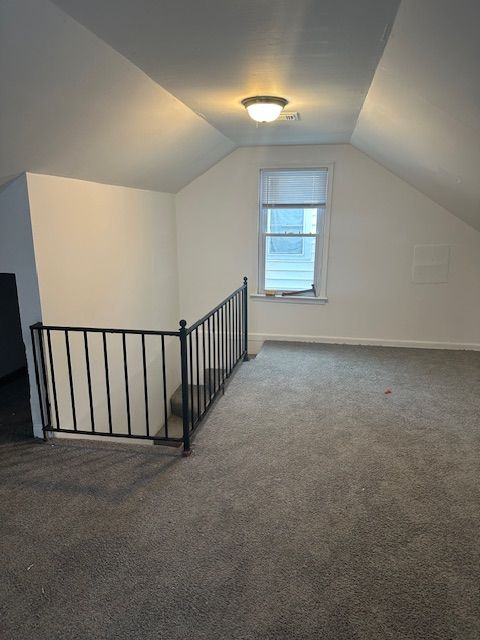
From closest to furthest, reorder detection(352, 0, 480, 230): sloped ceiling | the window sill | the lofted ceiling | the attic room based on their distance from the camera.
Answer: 1. detection(352, 0, 480, 230): sloped ceiling
2. the lofted ceiling
3. the attic room
4. the window sill

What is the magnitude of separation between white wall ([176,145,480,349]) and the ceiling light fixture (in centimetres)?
192

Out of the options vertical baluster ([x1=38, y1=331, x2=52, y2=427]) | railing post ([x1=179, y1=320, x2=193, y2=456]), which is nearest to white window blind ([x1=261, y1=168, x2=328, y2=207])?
railing post ([x1=179, y1=320, x2=193, y2=456])

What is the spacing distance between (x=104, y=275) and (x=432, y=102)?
8.39ft

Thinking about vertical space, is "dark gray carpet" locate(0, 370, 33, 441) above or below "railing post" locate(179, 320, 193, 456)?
below

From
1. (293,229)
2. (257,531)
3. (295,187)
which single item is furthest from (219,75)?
(293,229)

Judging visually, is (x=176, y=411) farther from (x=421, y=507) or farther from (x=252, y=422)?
(x=421, y=507)

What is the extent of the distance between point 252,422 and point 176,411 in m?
2.27

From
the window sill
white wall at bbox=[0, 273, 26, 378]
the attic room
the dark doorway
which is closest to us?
the attic room

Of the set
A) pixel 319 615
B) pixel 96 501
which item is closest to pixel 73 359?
pixel 96 501

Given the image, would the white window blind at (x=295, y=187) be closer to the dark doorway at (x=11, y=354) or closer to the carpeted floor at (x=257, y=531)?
the carpeted floor at (x=257, y=531)

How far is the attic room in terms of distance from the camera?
66.9 inches

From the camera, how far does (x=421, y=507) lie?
7.42 feet

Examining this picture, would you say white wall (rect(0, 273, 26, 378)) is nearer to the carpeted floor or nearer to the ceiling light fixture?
the carpeted floor

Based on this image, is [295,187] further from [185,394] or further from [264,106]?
[185,394]
